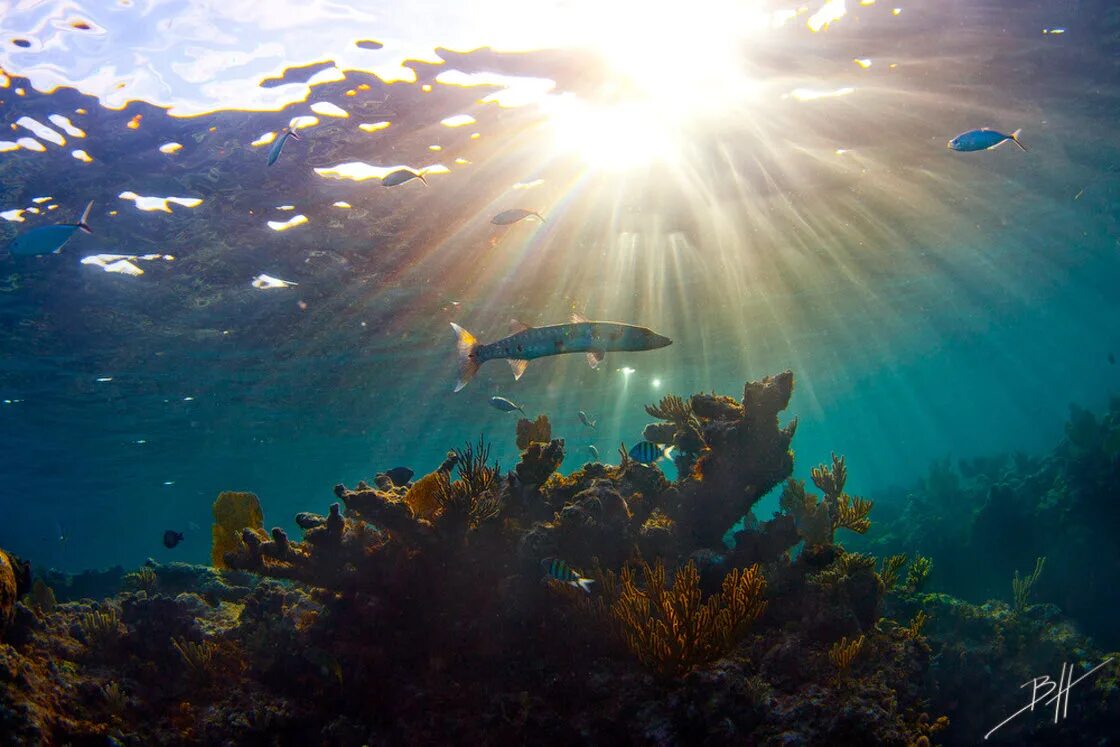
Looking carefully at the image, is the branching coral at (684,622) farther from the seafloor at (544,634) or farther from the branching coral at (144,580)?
the branching coral at (144,580)

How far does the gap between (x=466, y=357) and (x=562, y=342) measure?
1083 mm

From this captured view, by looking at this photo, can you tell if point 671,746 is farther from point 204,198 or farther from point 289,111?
point 204,198

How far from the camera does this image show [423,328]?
19.6 m

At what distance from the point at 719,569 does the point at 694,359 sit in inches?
1040

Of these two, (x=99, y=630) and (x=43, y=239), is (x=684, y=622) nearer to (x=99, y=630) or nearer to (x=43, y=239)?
(x=99, y=630)

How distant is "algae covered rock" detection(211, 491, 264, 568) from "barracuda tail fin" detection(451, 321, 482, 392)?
4.54 metres

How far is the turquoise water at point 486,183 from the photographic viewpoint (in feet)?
29.5

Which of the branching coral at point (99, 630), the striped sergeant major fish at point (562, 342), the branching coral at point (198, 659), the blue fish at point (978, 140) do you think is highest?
the blue fish at point (978, 140)

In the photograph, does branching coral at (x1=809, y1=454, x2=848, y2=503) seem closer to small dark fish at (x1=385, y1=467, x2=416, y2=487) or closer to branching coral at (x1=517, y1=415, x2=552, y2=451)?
branching coral at (x1=517, y1=415, x2=552, y2=451)

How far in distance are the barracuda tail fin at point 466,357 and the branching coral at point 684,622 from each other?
2.57 m

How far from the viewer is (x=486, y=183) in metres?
12.5
